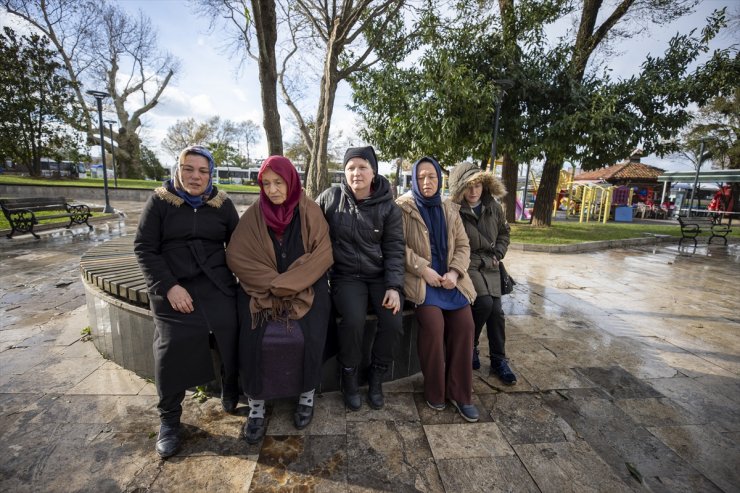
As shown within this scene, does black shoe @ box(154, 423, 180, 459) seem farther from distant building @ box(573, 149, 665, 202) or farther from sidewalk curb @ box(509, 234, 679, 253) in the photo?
distant building @ box(573, 149, 665, 202)

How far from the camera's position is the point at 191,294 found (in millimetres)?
2303

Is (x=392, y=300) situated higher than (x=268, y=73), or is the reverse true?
(x=268, y=73)

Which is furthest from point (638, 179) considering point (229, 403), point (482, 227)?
point (229, 403)

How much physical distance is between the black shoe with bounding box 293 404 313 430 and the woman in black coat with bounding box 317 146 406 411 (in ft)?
1.03

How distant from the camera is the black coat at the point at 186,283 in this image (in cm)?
219

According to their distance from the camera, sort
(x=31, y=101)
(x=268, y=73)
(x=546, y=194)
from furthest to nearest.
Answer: (x=31, y=101)
(x=546, y=194)
(x=268, y=73)

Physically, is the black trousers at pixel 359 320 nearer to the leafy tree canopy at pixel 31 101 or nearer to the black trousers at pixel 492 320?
the black trousers at pixel 492 320

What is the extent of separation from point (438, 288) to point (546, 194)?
39.1 feet

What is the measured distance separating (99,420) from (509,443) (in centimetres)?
268

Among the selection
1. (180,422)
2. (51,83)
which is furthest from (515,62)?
(51,83)

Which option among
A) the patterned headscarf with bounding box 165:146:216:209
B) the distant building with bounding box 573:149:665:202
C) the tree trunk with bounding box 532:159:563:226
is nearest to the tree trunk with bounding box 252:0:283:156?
the patterned headscarf with bounding box 165:146:216:209

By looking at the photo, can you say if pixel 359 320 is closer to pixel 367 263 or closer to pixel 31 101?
pixel 367 263

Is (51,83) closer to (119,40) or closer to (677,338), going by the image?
(119,40)

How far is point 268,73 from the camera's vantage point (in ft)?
A: 17.2
